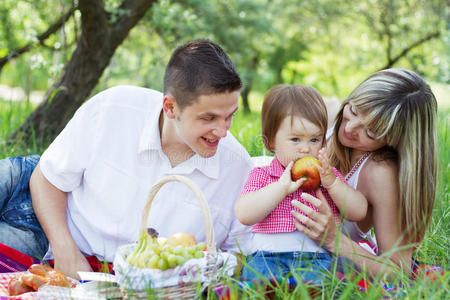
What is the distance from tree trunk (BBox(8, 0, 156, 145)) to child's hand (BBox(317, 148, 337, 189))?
10.7 feet

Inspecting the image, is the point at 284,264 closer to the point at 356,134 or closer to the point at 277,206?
the point at 277,206

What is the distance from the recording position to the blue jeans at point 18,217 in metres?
2.98

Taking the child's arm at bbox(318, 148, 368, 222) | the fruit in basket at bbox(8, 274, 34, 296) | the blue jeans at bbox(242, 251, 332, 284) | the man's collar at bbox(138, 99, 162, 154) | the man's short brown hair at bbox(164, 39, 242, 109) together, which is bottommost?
the fruit in basket at bbox(8, 274, 34, 296)

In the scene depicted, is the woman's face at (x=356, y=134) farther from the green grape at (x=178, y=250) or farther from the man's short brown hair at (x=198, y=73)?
the green grape at (x=178, y=250)

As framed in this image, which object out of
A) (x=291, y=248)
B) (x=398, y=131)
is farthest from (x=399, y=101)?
(x=291, y=248)

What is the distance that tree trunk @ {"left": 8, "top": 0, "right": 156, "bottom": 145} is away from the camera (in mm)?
5160

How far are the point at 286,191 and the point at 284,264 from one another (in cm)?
39

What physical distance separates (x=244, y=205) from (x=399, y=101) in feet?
3.31

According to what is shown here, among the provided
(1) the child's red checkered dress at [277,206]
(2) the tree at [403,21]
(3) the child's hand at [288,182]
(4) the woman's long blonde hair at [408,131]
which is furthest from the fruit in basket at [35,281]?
(2) the tree at [403,21]

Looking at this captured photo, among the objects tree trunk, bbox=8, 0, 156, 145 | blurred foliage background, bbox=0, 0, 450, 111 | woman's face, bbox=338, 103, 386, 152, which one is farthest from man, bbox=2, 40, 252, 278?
tree trunk, bbox=8, 0, 156, 145

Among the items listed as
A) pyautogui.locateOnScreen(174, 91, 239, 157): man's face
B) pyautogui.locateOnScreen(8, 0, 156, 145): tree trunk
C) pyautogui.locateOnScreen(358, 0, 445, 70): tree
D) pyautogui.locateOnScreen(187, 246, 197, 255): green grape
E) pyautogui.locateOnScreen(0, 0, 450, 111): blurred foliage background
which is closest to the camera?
pyautogui.locateOnScreen(187, 246, 197, 255): green grape

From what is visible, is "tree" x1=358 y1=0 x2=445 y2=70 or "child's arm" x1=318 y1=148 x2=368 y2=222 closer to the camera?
"child's arm" x1=318 y1=148 x2=368 y2=222

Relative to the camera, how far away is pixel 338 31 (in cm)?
2000

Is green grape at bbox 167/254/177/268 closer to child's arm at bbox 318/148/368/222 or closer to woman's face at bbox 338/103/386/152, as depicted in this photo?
child's arm at bbox 318/148/368/222
